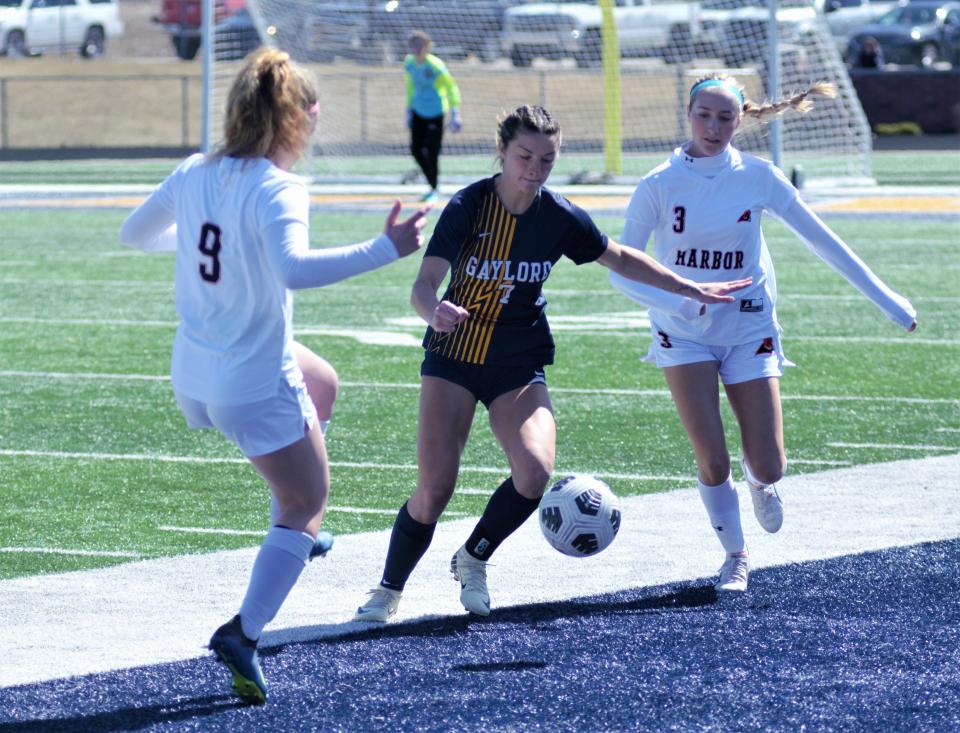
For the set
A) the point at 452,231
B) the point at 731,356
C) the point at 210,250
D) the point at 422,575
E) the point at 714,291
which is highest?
the point at 210,250

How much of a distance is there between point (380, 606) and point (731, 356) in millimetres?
1635

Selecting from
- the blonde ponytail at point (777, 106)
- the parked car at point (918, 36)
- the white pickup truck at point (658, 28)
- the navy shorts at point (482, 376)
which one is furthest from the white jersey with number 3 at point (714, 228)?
the parked car at point (918, 36)

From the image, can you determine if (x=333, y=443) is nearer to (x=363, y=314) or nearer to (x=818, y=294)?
(x=363, y=314)

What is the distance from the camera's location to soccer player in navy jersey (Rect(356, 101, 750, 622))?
6.12 metres

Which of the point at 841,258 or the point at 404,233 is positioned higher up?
the point at 404,233

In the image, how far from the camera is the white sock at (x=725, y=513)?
677 centimetres

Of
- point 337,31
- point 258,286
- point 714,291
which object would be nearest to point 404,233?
point 258,286

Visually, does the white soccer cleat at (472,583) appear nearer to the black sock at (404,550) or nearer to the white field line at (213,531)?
the black sock at (404,550)

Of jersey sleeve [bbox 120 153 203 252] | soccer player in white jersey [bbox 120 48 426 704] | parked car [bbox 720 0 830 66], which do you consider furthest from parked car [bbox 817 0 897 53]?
soccer player in white jersey [bbox 120 48 426 704]

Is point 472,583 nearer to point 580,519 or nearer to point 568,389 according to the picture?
point 580,519

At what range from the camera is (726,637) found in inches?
239

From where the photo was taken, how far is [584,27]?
3419 centimetres

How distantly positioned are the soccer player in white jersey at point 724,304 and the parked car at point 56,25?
135 ft

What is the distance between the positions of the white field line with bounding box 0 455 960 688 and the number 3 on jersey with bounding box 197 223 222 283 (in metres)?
1.36
